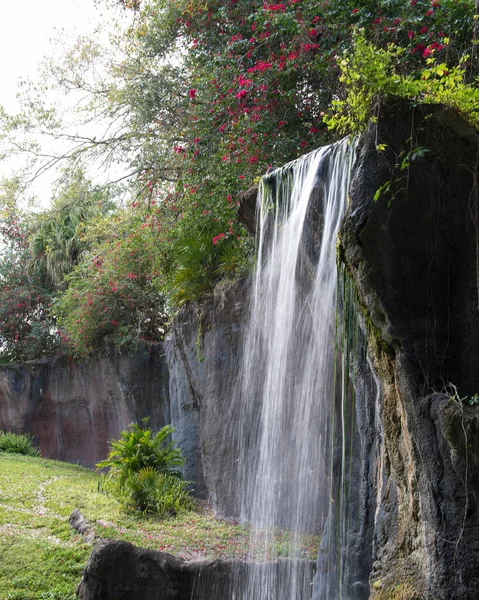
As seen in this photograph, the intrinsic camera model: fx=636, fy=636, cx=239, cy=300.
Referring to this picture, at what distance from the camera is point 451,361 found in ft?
13.4

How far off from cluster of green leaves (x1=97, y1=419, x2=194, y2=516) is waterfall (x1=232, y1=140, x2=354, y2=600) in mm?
1765

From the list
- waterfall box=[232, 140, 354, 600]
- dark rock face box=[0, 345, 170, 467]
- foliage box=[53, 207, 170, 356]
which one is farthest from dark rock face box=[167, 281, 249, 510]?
foliage box=[53, 207, 170, 356]

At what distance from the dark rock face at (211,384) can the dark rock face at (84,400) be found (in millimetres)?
2684

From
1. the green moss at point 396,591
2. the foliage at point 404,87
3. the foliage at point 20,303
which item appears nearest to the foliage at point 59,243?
the foliage at point 20,303

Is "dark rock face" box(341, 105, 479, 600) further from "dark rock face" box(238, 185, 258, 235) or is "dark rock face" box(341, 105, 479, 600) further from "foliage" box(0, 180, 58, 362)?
"foliage" box(0, 180, 58, 362)

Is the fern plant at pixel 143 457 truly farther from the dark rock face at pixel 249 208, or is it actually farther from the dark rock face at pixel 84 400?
the dark rock face at pixel 249 208

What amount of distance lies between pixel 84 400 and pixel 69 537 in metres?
8.95

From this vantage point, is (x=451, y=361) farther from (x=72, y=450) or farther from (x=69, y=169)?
(x=72, y=450)

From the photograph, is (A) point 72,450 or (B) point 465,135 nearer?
(B) point 465,135

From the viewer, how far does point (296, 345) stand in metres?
6.67

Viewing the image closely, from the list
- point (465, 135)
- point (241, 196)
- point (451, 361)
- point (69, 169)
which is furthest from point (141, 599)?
point (69, 169)

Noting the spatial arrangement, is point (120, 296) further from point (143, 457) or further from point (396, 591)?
point (396, 591)

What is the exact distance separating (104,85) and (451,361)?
12.5 meters

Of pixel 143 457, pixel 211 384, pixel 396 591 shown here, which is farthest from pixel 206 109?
pixel 396 591
